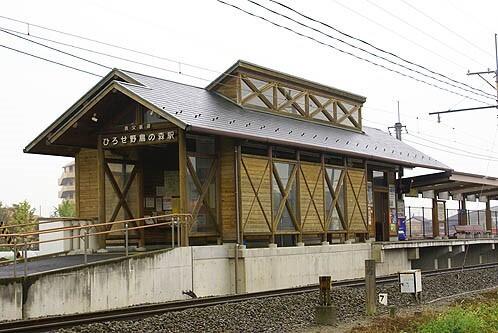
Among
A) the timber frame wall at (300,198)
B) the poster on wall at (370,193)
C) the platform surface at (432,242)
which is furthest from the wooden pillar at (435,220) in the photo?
the timber frame wall at (300,198)

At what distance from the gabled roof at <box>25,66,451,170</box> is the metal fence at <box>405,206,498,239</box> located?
660 cm

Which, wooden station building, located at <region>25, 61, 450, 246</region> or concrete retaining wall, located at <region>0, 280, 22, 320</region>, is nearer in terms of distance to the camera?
concrete retaining wall, located at <region>0, 280, 22, 320</region>

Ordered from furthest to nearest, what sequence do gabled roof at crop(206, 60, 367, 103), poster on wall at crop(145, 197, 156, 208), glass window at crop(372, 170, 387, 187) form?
glass window at crop(372, 170, 387, 187) < gabled roof at crop(206, 60, 367, 103) < poster on wall at crop(145, 197, 156, 208)

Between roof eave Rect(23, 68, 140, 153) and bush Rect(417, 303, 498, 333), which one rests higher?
roof eave Rect(23, 68, 140, 153)

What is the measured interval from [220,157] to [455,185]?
19.6m

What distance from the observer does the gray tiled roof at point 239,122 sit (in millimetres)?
20078

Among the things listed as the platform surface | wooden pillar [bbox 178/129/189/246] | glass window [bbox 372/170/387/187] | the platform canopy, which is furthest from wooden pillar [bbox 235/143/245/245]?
the platform canopy

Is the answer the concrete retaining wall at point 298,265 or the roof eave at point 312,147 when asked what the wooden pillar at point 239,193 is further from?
the roof eave at point 312,147

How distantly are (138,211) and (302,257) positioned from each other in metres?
5.36

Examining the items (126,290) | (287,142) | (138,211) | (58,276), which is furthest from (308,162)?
(58,276)

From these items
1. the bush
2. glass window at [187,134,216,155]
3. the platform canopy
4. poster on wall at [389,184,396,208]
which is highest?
glass window at [187,134,216,155]

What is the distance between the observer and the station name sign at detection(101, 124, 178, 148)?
66.1 ft

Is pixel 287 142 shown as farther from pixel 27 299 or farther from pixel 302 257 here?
pixel 27 299

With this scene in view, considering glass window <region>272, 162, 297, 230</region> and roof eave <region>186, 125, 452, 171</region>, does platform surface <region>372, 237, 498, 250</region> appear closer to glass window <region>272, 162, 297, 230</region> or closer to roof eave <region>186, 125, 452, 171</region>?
roof eave <region>186, 125, 452, 171</region>
